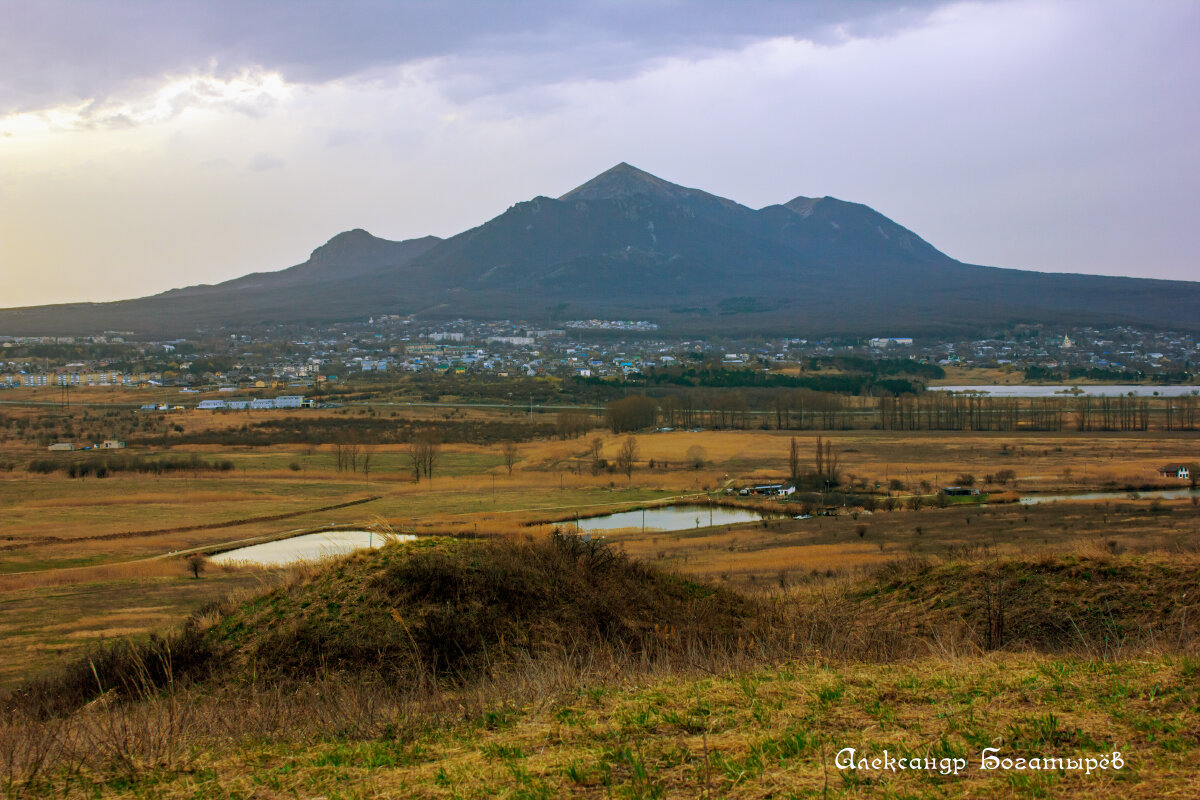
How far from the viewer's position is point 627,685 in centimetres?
773

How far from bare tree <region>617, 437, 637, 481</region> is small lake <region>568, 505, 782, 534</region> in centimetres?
1005

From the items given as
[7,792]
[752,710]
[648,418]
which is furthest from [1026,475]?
[7,792]

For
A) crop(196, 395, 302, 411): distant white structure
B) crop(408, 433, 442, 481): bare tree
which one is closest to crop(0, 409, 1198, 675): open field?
crop(408, 433, 442, 481): bare tree

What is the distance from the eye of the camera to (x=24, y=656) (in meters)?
16.7

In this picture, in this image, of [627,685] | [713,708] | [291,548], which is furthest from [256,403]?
[713,708]

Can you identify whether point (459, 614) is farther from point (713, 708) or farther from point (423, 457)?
point (423, 457)

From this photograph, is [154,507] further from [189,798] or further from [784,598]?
[189,798]

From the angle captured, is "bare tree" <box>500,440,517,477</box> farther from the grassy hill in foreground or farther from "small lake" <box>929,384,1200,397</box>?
"small lake" <box>929,384,1200,397</box>

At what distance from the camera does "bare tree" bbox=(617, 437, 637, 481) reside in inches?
2210

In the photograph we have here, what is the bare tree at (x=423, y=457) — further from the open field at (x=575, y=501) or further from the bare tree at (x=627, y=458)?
the bare tree at (x=627, y=458)

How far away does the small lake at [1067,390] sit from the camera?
10250cm

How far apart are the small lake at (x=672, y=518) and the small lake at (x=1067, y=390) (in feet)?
224

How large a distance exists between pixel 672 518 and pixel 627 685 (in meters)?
35.3

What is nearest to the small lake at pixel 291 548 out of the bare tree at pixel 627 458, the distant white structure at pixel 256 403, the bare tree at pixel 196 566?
the bare tree at pixel 196 566
